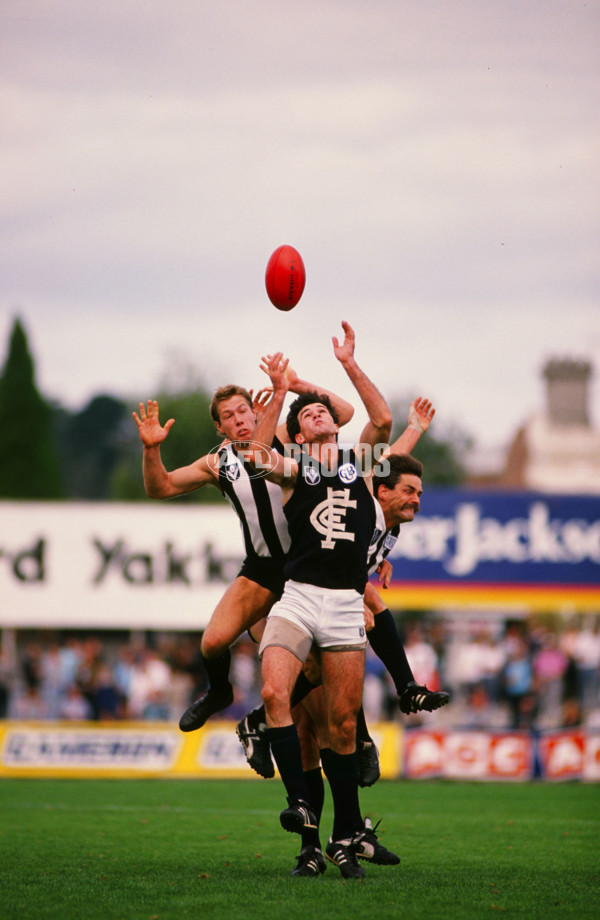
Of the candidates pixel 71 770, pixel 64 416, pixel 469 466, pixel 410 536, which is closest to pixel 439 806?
pixel 71 770

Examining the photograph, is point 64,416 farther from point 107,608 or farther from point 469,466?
point 107,608

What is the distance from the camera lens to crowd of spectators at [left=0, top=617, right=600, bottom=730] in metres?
16.9

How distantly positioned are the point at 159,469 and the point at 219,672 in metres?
1.48

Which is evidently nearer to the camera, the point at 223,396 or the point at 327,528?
the point at 327,528

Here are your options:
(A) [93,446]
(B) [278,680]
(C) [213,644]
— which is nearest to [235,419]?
(C) [213,644]

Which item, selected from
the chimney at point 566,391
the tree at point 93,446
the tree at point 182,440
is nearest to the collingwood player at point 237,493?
the tree at point 182,440

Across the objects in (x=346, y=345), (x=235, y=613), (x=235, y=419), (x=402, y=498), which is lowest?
(x=235, y=613)

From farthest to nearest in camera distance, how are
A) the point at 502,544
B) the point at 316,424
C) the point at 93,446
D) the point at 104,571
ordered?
the point at 93,446, the point at 104,571, the point at 502,544, the point at 316,424

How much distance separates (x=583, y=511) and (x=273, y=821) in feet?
34.3

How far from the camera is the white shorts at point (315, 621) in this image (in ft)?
19.8

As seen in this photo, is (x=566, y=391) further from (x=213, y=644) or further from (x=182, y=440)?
(x=213, y=644)

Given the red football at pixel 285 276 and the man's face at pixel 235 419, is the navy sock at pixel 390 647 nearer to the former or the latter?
the man's face at pixel 235 419

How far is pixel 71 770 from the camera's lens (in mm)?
14812

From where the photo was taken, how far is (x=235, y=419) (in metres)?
6.96
